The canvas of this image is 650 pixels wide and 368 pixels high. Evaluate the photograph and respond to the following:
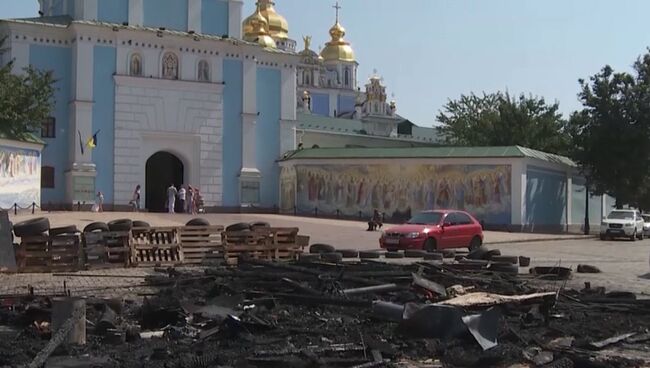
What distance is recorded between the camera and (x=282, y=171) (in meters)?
52.6

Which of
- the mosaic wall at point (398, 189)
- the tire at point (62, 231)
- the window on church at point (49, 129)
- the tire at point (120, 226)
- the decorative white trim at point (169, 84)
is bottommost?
the tire at point (62, 231)

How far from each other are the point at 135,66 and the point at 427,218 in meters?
25.7

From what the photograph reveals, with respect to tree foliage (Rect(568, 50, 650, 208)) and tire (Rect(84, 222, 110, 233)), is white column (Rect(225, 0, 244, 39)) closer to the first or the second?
tree foliage (Rect(568, 50, 650, 208))

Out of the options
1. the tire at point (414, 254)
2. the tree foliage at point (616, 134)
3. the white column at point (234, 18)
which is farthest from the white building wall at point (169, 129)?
the tire at point (414, 254)

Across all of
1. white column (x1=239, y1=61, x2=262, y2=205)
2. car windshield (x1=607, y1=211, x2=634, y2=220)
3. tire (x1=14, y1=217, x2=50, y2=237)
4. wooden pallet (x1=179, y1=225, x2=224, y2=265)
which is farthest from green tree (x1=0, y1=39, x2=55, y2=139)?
car windshield (x1=607, y1=211, x2=634, y2=220)

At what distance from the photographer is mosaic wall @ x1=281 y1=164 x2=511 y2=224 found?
43.9 metres

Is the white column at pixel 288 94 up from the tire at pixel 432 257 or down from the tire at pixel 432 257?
up

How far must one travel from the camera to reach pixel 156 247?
2053cm

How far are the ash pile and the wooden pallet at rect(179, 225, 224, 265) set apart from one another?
21.2 ft

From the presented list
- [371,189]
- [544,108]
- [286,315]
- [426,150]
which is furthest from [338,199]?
[286,315]

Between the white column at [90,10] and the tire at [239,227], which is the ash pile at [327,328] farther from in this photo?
the white column at [90,10]

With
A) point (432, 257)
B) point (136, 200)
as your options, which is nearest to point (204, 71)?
point (136, 200)

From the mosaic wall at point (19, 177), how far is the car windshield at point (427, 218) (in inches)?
723

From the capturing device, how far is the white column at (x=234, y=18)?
5160cm
